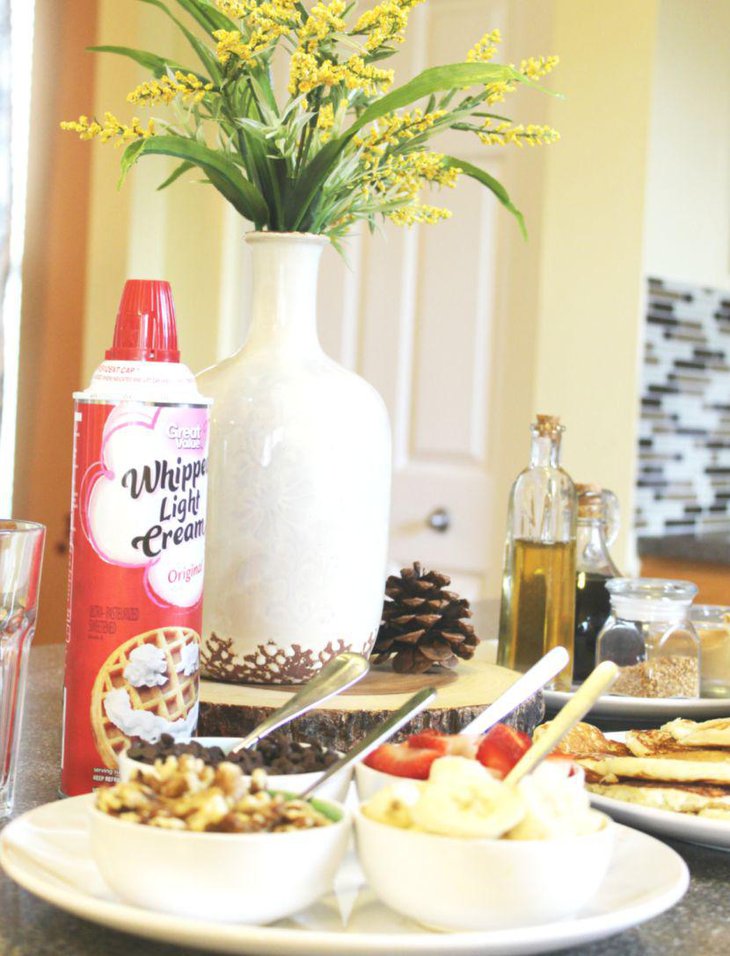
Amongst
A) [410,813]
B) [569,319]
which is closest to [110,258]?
[569,319]

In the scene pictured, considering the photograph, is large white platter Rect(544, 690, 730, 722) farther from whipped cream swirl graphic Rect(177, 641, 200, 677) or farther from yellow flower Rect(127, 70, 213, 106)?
A: yellow flower Rect(127, 70, 213, 106)

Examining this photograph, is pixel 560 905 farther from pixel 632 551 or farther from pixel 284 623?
pixel 632 551

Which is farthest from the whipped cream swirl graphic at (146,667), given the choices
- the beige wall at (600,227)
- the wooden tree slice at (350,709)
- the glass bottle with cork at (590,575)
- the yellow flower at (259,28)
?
the beige wall at (600,227)

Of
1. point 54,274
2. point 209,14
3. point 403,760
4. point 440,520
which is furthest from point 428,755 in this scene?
point 54,274

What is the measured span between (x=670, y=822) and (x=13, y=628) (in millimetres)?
423

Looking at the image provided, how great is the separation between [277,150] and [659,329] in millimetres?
2228

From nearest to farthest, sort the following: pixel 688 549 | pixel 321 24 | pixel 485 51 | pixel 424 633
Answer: pixel 321 24
pixel 485 51
pixel 424 633
pixel 688 549

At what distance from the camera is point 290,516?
0.96 meters

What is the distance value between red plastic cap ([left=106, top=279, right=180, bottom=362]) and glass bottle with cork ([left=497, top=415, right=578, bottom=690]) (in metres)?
0.47

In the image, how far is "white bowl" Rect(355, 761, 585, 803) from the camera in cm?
68

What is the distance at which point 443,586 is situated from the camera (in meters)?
1.15

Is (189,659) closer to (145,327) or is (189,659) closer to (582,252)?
(145,327)

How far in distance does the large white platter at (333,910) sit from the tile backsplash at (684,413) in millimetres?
2436

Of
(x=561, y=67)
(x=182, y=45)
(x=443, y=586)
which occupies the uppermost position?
(x=182, y=45)
